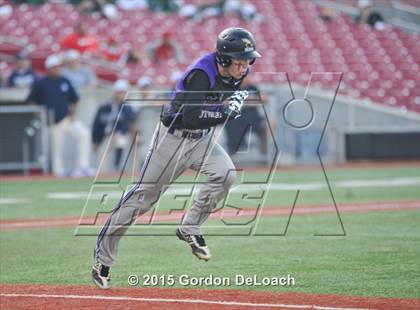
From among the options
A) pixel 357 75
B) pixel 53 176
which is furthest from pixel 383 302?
pixel 357 75

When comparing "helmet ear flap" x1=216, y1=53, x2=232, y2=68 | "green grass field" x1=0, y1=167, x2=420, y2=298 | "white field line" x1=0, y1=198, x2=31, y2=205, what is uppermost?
"helmet ear flap" x1=216, y1=53, x2=232, y2=68

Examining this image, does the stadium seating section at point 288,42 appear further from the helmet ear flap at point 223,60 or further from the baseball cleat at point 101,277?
the baseball cleat at point 101,277

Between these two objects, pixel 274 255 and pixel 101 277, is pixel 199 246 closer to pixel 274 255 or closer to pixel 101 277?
pixel 101 277

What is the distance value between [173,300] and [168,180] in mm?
1094

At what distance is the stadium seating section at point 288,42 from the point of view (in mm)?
24234

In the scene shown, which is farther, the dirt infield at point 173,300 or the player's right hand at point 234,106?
the player's right hand at point 234,106

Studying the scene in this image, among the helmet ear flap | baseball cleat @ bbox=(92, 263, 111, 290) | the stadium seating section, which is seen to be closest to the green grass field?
baseball cleat @ bbox=(92, 263, 111, 290)

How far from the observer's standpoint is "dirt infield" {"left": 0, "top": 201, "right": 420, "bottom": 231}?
11.9 meters

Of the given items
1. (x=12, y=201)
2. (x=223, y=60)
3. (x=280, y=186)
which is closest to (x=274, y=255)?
(x=223, y=60)

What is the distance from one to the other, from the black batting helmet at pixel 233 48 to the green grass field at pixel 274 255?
182cm

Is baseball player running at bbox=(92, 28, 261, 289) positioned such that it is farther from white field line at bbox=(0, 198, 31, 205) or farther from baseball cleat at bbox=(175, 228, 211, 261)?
white field line at bbox=(0, 198, 31, 205)

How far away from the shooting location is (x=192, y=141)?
7.44 metres

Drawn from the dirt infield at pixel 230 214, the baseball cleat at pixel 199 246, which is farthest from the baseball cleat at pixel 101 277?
the dirt infield at pixel 230 214

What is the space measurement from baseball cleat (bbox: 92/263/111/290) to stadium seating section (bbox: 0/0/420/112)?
15646mm
